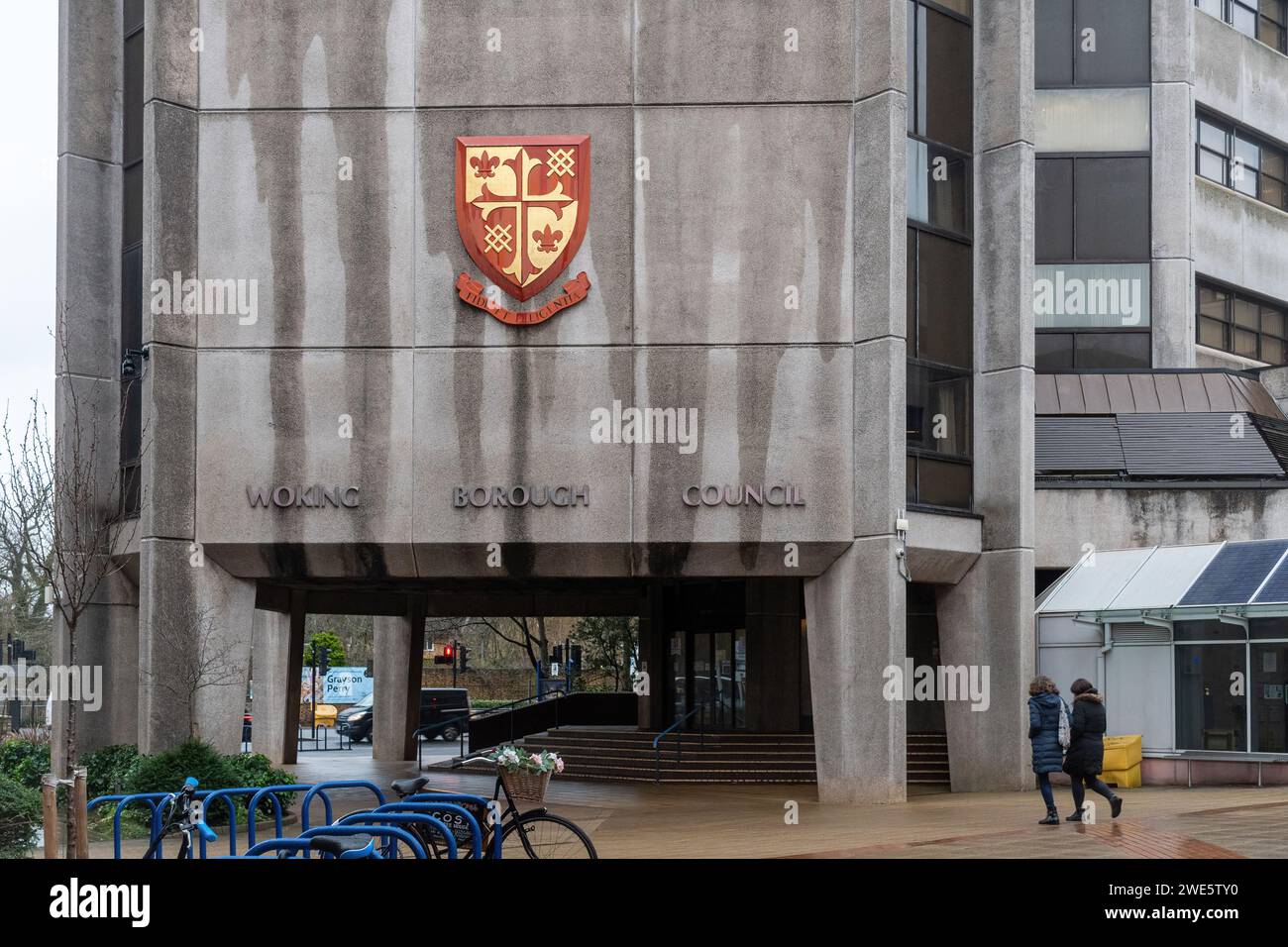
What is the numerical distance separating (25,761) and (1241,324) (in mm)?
29671

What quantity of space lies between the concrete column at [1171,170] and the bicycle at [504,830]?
82.7 feet

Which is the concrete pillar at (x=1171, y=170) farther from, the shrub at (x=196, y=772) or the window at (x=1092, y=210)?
the shrub at (x=196, y=772)

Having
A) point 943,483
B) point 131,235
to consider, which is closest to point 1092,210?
point 943,483

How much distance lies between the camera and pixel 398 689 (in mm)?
41688

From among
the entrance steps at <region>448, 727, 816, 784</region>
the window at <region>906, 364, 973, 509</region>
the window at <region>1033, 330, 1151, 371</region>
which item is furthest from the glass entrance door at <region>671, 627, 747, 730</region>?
the window at <region>1033, 330, 1151, 371</region>

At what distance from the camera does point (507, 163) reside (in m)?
24.3

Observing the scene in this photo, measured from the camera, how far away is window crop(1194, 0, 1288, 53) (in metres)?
37.5

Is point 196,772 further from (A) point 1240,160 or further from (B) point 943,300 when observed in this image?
(A) point 1240,160

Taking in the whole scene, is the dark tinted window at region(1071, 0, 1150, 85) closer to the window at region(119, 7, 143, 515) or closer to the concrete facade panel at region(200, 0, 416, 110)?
the concrete facade panel at region(200, 0, 416, 110)

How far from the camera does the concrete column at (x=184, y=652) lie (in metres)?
23.6


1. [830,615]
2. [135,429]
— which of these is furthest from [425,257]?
[830,615]

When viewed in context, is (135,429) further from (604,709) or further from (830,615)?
(604,709)

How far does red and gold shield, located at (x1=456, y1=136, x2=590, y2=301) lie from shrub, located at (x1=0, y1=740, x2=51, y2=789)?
11.7 m

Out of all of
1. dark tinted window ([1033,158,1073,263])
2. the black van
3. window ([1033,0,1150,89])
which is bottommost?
the black van
